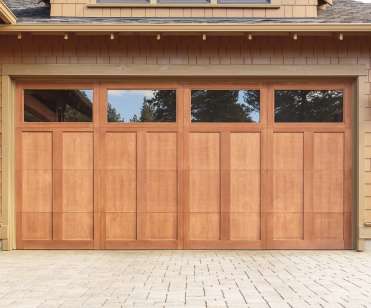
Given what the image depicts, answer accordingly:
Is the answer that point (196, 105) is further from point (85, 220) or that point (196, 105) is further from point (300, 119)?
point (85, 220)

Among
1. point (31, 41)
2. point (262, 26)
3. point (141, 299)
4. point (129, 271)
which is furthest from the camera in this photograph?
point (31, 41)

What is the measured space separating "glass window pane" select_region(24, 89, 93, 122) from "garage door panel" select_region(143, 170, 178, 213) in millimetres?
1503

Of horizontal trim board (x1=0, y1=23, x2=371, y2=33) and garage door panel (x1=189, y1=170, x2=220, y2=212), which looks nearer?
horizontal trim board (x1=0, y1=23, x2=371, y2=33)

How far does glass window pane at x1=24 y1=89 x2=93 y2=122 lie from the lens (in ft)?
30.4

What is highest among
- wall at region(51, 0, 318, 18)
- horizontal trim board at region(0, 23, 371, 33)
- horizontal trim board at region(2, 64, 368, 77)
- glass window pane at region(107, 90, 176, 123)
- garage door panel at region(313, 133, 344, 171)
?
wall at region(51, 0, 318, 18)

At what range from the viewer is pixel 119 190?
9250 mm

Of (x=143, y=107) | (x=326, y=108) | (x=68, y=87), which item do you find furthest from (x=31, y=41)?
(x=326, y=108)

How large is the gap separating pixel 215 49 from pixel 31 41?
3.21 meters

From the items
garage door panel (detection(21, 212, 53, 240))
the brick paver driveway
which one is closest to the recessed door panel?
the brick paver driveway

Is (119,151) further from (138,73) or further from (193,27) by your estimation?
(193,27)

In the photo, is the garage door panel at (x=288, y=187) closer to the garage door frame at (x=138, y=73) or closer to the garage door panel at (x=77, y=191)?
the garage door frame at (x=138, y=73)

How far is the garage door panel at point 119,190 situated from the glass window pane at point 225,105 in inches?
61.3

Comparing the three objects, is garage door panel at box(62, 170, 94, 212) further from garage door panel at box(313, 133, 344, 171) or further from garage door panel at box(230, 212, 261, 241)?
garage door panel at box(313, 133, 344, 171)

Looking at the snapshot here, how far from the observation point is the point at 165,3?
9617mm
